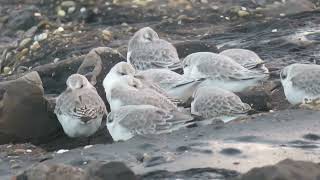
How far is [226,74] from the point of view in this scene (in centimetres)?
1019

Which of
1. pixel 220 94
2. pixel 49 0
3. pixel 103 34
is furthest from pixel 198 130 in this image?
pixel 49 0

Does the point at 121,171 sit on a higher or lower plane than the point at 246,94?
higher

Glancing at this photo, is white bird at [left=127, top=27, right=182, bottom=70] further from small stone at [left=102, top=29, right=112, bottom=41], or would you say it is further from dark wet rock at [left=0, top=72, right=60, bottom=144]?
small stone at [left=102, top=29, right=112, bottom=41]

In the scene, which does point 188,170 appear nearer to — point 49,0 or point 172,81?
point 172,81

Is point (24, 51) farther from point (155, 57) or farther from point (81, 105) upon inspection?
point (81, 105)

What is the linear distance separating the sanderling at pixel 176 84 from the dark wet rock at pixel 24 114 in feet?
4.23

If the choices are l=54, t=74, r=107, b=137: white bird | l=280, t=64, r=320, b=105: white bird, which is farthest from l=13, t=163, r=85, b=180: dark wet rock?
l=280, t=64, r=320, b=105: white bird

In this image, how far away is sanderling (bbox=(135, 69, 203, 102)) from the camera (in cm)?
1023

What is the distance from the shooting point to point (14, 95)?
30.9 ft

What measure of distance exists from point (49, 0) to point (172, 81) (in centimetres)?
797

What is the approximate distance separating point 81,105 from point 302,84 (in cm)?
252

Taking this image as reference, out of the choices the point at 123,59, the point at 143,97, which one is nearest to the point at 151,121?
the point at 143,97

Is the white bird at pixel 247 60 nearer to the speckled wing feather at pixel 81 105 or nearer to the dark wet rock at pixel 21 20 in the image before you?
the speckled wing feather at pixel 81 105

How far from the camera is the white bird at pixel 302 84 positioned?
9391mm
